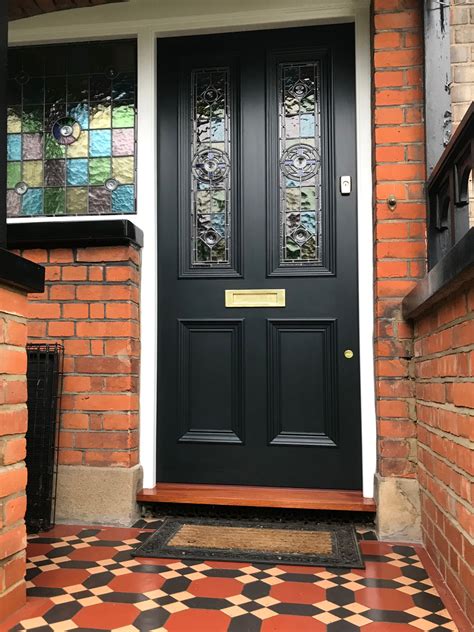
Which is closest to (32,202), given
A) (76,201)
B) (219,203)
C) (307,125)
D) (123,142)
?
(76,201)

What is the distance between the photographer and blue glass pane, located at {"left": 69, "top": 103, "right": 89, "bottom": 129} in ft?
11.3

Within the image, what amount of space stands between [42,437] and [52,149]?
1.63 meters

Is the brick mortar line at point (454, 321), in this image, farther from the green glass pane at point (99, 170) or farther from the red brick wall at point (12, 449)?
the green glass pane at point (99, 170)

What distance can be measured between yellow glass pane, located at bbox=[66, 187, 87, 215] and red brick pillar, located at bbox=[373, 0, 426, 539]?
1.61 metres

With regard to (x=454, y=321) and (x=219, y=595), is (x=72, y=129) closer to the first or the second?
(x=454, y=321)

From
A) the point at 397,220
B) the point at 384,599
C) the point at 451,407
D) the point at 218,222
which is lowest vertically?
the point at 384,599

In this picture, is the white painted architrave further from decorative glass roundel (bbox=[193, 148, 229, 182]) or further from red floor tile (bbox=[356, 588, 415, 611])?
red floor tile (bbox=[356, 588, 415, 611])

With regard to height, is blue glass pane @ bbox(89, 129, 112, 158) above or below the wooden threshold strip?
above

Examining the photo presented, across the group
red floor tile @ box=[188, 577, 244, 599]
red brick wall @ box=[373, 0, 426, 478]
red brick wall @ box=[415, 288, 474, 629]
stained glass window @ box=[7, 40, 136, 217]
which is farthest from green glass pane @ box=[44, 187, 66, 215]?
red floor tile @ box=[188, 577, 244, 599]

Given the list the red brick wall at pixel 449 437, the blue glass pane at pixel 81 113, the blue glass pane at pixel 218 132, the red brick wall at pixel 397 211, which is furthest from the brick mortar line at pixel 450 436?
the blue glass pane at pixel 81 113

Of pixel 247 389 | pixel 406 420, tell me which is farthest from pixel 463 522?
pixel 247 389

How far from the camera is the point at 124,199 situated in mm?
3375

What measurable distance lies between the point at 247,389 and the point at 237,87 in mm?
1673

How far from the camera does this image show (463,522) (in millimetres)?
1888
